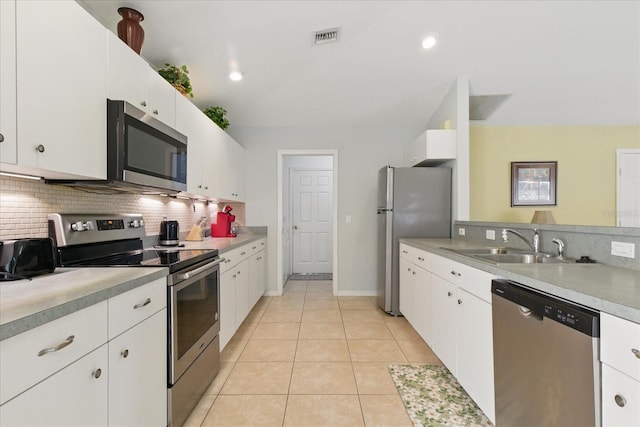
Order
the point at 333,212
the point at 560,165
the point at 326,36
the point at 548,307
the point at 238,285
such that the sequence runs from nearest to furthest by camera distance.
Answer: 1. the point at 548,307
2. the point at 326,36
3. the point at 238,285
4. the point at 560,165
5. the point at 333,212

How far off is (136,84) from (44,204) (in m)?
0.79

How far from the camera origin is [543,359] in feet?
3.66

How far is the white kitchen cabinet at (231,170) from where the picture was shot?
10.6 feet

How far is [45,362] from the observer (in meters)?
0.81

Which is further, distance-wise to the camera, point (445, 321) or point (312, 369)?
point (312, 369)

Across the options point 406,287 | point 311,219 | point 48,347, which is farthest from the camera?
point 311,219

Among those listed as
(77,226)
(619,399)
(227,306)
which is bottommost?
(227,306)

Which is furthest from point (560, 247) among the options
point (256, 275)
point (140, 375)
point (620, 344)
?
point (256, 275)

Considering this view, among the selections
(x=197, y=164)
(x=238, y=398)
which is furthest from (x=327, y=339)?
(x=197, y=164)

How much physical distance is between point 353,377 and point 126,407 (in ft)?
4.66

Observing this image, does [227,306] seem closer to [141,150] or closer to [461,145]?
[141,150]

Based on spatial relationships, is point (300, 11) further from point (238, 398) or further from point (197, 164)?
point (238, 398)

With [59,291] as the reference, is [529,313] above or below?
below

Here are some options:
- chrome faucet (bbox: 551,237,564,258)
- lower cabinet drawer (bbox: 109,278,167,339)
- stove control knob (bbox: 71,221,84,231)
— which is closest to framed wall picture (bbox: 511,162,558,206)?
chrome faucet (bbox: 551,237,564,258)
